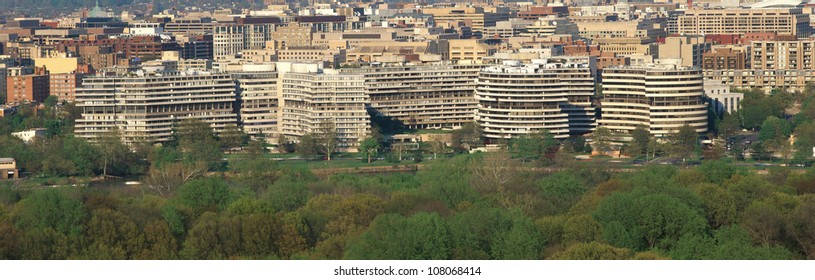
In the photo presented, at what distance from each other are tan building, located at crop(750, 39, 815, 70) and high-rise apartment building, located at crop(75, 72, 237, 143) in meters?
14.1

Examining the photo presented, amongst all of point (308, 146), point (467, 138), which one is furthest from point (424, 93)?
point (308, 146)

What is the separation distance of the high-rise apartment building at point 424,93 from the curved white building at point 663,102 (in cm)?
309

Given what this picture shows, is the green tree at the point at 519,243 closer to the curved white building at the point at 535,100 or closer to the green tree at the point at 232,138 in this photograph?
the curved white building at the point at 535,100

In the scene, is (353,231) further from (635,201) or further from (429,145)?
(429,145)

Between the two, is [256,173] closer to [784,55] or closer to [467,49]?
[467,49]

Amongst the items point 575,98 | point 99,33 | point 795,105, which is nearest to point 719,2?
point 99,33

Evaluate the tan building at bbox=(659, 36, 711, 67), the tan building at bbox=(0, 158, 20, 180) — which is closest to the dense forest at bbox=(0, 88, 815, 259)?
the tan building at bbox=(0, 158, 20, 180)

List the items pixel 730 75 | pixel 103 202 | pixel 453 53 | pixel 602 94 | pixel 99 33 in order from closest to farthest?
pixel 103 202 → pixel 602 94 → pixel 730 75 → pixel 453 53 → pixel 99 33

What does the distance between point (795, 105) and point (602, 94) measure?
481cm

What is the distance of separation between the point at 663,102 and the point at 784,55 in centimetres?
1227

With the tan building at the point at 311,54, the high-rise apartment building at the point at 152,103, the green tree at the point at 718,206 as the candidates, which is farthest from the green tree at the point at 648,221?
the tan building at the point at 311,54

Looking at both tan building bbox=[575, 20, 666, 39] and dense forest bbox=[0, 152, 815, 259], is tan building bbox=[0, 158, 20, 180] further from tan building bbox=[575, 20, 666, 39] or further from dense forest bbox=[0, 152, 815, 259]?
tan building bbox=[575, 20, 666, 39]

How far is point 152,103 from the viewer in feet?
113

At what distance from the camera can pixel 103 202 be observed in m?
19.2
